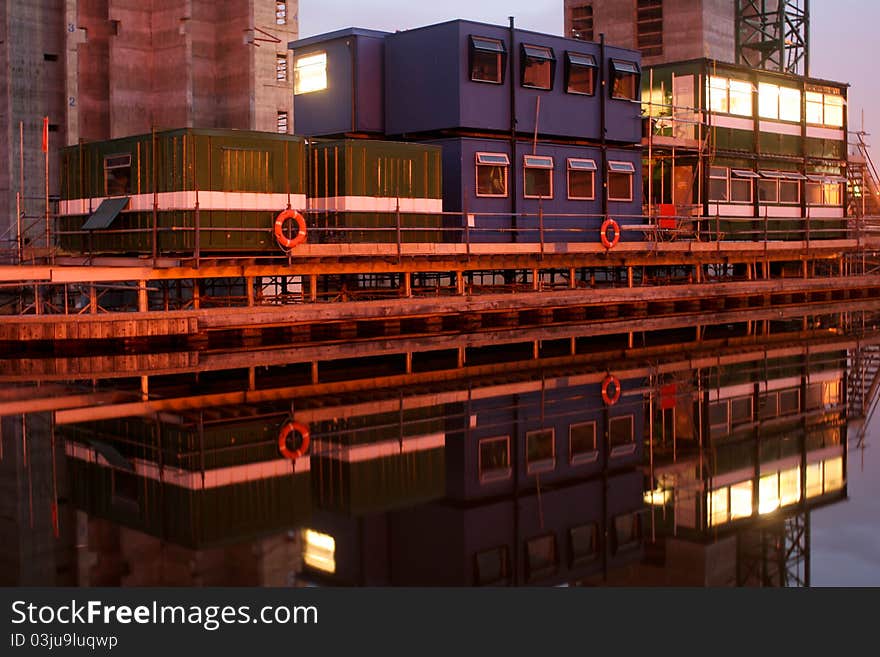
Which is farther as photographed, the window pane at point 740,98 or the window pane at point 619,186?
the window pane at point 740,98

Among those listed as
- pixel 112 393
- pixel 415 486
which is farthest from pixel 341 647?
pixel 112 393

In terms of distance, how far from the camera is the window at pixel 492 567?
8.61 m

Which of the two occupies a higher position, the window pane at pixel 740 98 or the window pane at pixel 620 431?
the window pane at pixel 740 98

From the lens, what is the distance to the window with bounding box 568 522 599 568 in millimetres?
9164

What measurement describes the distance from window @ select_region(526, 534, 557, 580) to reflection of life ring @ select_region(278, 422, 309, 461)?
3.80m

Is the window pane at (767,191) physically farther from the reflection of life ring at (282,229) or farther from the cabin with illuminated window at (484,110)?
the reflection of life ring at (282,229)

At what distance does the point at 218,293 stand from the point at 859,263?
23249 millimetres

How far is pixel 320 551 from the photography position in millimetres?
9156

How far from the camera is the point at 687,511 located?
35.4 feet

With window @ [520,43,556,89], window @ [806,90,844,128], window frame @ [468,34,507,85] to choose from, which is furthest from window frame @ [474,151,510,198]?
window @ [806,90,844,128]

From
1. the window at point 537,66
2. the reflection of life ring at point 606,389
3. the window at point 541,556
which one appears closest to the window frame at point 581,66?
the window at point 537,66

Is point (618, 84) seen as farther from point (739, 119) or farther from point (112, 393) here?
point (112, 393)

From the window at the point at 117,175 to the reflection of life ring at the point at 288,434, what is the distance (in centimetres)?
1096

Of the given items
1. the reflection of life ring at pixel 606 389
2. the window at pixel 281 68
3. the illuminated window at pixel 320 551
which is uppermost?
the window at pixel 281 68
